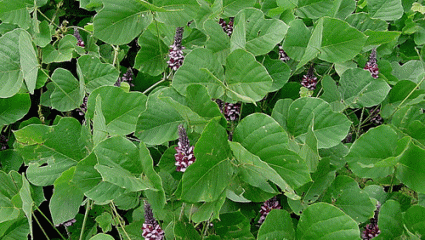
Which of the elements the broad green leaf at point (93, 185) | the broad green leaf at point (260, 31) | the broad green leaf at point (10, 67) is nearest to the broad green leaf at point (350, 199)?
the broad green leaf at point (260, 31)

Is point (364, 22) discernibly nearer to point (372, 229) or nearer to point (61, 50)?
point (372, 229)

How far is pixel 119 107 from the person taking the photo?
809mm

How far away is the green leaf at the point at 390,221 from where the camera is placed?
725mm

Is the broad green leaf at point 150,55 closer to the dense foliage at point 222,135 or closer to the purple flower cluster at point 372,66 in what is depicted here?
the dense foliage at point 222,135

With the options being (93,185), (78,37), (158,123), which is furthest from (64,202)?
(78,37)

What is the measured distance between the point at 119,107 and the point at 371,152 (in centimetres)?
52

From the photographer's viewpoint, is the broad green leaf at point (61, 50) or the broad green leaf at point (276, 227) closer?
Result: the broad green leaf at point (276, 227)

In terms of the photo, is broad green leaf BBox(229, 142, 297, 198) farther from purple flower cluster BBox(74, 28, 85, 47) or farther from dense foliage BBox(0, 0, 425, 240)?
purple flower cluster BBox(74, 28, 85, 47)

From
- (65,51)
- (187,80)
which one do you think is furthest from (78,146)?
(65,51)

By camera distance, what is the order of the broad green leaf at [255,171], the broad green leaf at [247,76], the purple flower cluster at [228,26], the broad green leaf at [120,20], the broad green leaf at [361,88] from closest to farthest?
the broad green leaf at [255,171] < the broad green leaf at [247,76] < the broad green leaf at [120,20] < the broad green leaf at [361,88] < the purple flower cluster at [228,26]

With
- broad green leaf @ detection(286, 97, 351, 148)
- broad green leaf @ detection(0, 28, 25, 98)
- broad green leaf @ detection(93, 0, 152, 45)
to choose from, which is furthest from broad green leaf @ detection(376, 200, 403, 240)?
broad green leaf @ detection(0, 28, 25, 98)

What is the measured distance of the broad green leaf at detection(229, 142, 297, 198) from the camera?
59cm

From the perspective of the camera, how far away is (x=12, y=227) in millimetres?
910

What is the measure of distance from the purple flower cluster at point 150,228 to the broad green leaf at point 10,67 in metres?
0.50
